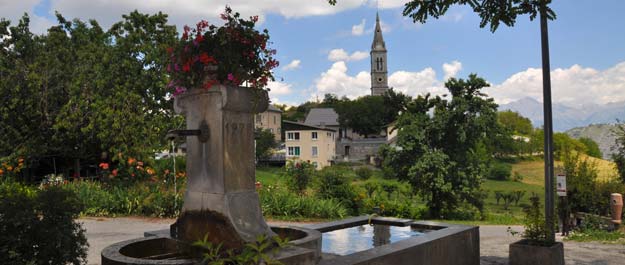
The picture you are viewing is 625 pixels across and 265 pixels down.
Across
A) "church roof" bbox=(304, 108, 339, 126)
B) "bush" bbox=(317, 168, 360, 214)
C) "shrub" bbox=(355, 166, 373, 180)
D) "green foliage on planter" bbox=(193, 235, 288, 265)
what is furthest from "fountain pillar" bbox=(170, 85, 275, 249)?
"church roof" bbox=(304, 108, 339, 126)

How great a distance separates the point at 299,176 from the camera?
16703 mm

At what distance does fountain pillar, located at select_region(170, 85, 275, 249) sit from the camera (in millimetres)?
4445

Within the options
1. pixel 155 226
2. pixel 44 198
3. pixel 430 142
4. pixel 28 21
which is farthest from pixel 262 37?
pixel 28 21

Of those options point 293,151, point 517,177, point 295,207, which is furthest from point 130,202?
point 517,177

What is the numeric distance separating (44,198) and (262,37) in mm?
2614

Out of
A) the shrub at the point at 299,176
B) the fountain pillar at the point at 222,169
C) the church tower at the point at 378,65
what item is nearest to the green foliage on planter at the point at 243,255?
the fountain pillar at the point at 222,169

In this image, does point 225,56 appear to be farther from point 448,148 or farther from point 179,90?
point 448,148

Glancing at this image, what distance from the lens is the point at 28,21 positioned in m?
20.8

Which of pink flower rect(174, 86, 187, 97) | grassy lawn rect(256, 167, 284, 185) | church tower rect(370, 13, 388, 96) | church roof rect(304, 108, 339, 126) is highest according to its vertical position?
church tower rect(370, 13, 388, 96)

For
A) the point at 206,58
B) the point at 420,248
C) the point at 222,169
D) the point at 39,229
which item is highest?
the point at 206,58

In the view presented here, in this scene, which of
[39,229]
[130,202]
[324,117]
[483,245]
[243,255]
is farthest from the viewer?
[324,117]

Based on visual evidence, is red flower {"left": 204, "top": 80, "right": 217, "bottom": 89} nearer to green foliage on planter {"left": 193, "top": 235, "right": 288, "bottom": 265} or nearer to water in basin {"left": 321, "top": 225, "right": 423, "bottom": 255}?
green foliage on planter {"left": 193, "top": 235, "right": 288, "bottom": 265}

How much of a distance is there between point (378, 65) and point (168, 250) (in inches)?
5352

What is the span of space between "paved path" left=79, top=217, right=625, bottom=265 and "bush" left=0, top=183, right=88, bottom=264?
11.3 feet
